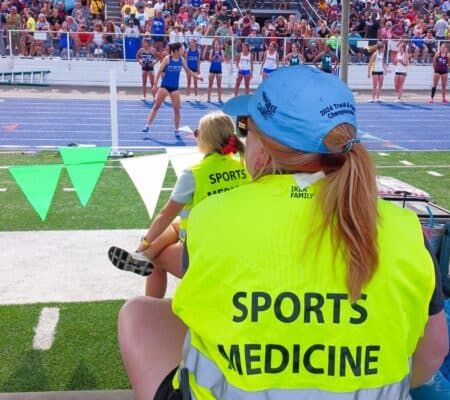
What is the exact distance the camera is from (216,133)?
3539 millimetres

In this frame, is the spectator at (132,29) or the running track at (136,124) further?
the spectator at (132,29)

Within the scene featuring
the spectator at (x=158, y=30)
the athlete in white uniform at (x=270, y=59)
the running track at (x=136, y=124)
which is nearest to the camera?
the running track at (x=136, y=124)

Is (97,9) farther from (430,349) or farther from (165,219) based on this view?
(430,349)

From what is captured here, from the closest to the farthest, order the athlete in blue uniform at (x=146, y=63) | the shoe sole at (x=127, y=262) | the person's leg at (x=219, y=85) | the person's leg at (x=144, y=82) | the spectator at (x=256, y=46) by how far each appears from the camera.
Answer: the shoe sole at (x=127, y=262) < the athlete in blue uniform at (x=146, y=63) < the person's leg at (x=144, y=82) < the person's leg at (x=219, y=85) < the spectator at (x=256, y=46)

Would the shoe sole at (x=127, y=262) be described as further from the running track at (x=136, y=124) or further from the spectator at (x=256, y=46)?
the spectator at (x=256, y=46)

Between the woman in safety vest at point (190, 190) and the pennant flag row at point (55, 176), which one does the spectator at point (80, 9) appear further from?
the woman in safety vest at point (190, 190)

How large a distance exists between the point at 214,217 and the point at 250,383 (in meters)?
0.36

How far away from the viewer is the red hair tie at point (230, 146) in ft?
11.6

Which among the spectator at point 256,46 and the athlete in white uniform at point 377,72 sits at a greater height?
the spectator at point 256,46

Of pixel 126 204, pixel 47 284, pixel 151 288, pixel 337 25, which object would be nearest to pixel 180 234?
pixel 151 288

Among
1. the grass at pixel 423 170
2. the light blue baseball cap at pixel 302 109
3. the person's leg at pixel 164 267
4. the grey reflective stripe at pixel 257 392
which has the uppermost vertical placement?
the light blue baseball cap at pixel 302 109

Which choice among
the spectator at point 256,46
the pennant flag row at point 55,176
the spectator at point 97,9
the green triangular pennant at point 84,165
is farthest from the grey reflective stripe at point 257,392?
the spectator at point 97,9

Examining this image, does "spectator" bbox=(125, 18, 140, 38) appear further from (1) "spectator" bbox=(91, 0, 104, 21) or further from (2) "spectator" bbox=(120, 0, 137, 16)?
(1) "spectator" bbox=(91, 0, 104, 21)

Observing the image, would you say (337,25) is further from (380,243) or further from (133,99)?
(380,243)
